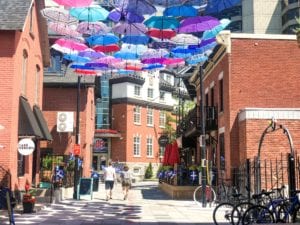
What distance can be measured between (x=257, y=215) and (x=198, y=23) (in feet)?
19.1

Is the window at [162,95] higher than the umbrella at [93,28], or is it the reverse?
the window at [162,95]


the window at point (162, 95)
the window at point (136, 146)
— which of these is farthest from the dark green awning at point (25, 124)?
the window at point (162, 95)

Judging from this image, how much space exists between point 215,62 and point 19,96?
10899 millimetres

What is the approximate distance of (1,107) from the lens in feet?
58.9

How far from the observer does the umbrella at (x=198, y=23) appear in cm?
1426

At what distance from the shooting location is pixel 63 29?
1570 centimetres

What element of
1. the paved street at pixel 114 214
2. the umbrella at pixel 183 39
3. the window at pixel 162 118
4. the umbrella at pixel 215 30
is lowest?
the paved street at pixel 114 214

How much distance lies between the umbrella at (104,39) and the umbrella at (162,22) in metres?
2.11

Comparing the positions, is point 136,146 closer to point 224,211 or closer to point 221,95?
point 221,95

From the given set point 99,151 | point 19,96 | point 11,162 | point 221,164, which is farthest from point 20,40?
point 99,151

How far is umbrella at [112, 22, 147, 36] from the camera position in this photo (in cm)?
1501

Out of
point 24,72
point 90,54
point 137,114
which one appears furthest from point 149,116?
point 90,54

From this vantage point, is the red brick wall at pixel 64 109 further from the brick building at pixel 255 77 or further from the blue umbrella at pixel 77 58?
the blue umbrella at pixel 77 58

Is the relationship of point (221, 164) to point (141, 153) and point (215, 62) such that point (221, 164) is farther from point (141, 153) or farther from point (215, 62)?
point (141, 153)
